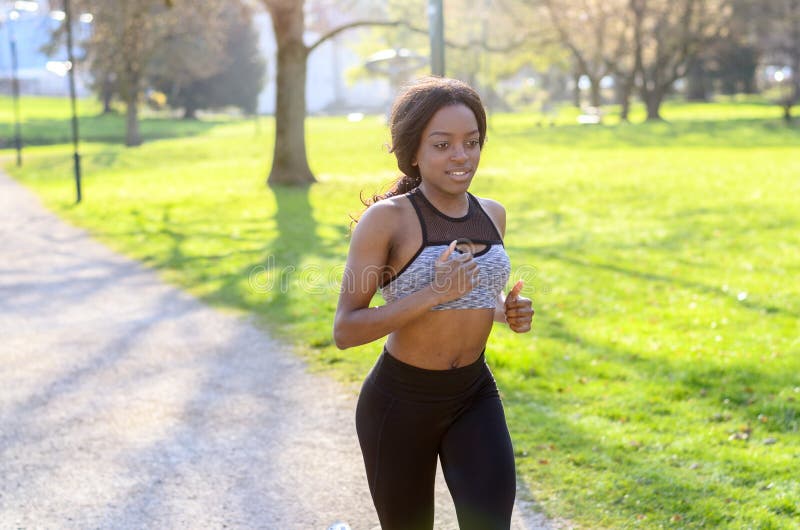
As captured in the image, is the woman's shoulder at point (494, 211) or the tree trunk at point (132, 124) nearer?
the woman's shoulder at point (494, 211)

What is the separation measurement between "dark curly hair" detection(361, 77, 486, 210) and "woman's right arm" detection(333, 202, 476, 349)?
226 mm

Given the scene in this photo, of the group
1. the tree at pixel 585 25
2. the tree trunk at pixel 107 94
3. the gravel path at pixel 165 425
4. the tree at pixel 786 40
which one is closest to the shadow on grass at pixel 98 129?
the tree trunk at pixel 107 94

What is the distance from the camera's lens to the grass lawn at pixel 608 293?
5227 millimetres

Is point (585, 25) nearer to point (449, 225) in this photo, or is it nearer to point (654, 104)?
point (654, 104)

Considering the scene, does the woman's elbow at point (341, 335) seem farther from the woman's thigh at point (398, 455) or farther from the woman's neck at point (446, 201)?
the woman's neck at point (446, 201)

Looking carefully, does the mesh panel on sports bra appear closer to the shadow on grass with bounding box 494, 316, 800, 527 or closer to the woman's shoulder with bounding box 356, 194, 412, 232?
the woman's shoulder with bounding box 356, 194, 412, 232

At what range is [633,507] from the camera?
477cm

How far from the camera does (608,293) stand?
34.4ft

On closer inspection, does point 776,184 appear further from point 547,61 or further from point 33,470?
point 547,61

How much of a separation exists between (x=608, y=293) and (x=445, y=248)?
7586mm

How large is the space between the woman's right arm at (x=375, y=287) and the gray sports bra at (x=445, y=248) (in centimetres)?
7

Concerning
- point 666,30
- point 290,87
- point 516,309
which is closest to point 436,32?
point 516,309

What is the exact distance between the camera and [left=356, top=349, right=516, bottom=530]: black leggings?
318cm

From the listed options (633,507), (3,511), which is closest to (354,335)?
(633,507)
